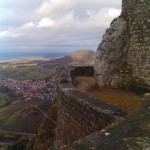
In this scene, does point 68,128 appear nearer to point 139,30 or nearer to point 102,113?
point 102,113

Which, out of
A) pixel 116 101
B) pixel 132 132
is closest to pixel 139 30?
pixel 116 101

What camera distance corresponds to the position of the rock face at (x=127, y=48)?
13875 millimetres

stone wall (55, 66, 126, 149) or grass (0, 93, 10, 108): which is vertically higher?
stone wall (55, 66, 126, 149)

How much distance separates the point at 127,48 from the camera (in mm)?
15023

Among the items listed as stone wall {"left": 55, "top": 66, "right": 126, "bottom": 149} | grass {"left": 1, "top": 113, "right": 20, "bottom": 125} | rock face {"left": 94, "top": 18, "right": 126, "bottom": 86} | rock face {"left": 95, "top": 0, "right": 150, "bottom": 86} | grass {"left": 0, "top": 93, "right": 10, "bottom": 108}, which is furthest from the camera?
grass {"left": 0, "top": 93, "right": 10, "bottom": 108}

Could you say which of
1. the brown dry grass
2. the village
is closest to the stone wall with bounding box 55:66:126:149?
the brown dry grass

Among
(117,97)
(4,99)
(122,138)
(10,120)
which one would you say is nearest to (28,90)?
(4,99)

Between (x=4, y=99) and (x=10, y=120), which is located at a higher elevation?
(x=10, y=120)

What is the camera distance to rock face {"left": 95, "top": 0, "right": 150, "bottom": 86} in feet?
45.5

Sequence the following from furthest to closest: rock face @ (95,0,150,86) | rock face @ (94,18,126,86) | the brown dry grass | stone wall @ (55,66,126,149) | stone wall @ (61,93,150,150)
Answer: rock face @ (94,18,126,86)
rock face @ (95,0,150,86)
the brown dry grass
stone wall @ (55,66,126,149)
stone wall @ (61,93,150,150)

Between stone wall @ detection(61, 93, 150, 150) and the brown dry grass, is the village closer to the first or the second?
the brown dry grass

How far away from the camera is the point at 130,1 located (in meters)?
14.5

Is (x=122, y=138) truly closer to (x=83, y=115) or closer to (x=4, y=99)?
(x=83, y=115)

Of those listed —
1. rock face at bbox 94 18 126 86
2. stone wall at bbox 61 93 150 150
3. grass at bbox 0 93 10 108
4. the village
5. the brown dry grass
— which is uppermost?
rock face at bbox 94 18 126 86
